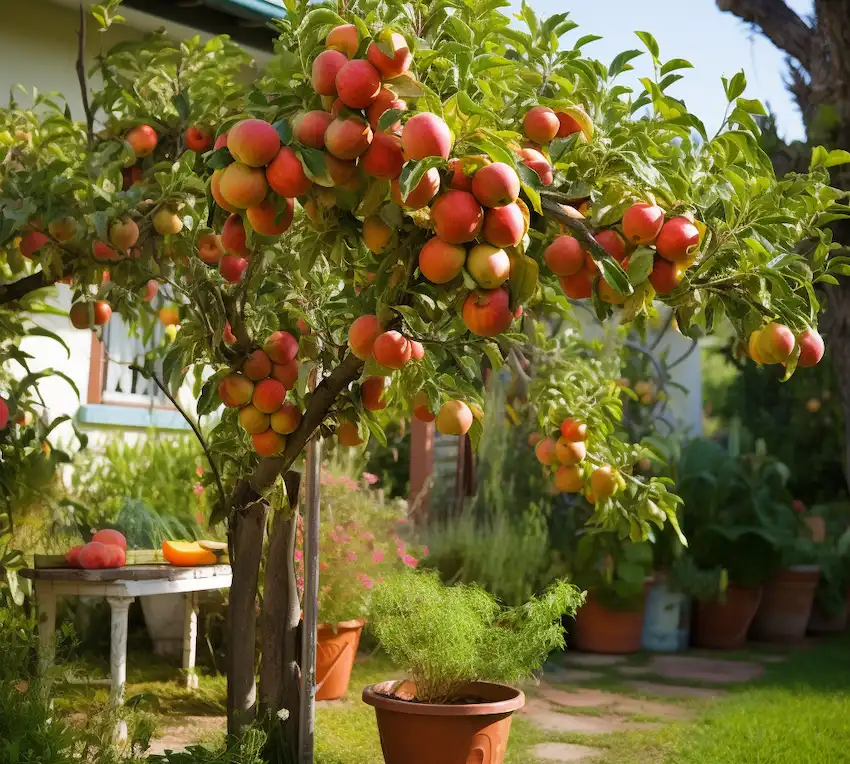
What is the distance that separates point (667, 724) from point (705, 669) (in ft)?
4.84

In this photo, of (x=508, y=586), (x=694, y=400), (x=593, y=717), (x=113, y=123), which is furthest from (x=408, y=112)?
(x=694, y=400)

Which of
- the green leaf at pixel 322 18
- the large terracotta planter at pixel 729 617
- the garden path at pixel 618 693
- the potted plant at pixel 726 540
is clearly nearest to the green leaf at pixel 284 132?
the green leaf at pixel 322 18

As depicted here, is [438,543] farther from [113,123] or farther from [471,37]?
[471,37]

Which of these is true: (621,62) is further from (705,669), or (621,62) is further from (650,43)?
(705,669)

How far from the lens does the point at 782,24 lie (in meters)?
3.80

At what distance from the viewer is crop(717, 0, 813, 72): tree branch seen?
12.4 feet

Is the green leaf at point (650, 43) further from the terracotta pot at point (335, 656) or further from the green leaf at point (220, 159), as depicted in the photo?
the terracotta pot at point (335, 656)

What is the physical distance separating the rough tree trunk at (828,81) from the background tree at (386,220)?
987 millimetres

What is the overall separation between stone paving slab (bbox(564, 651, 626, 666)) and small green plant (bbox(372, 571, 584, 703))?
257 cm

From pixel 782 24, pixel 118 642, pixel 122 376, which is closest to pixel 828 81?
pixel 782 24

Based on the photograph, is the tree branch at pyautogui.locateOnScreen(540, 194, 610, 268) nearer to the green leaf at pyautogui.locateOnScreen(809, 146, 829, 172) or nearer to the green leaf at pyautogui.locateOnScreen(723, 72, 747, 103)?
the green leaf at pyautogui.locateOnScreen(723, 72, 747, 103)

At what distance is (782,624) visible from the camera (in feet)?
22.1

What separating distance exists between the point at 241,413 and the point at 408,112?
113 centimetres

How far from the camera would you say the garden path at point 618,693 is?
13.4ft
